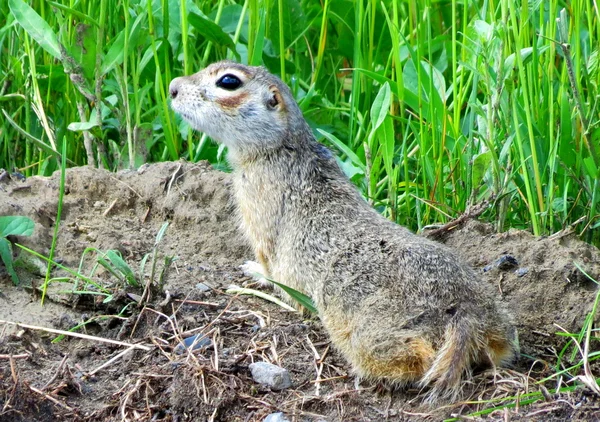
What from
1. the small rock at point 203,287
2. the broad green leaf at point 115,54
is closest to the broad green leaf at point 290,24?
the broad green leaf at point 115,54

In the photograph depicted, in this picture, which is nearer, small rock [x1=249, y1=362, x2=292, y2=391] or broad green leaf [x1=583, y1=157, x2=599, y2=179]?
small rock [x1=249, y1=362, x2=292, y2=391]

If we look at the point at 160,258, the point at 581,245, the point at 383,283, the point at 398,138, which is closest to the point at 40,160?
the point at 160,258

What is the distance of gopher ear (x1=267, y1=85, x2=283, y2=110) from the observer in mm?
4568

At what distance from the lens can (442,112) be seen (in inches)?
192

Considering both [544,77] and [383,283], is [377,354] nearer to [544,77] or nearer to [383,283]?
[383,283]

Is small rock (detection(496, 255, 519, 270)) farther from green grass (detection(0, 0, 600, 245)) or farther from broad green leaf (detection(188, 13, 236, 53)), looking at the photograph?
broad green leaf (detection(188, 13, 236, 53))

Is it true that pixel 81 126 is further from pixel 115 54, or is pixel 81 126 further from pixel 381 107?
pixel 381 107

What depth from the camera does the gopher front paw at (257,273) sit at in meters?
4.49

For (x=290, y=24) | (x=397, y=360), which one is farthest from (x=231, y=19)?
(x=397, y=360)

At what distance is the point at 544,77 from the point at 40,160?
9.85 ft

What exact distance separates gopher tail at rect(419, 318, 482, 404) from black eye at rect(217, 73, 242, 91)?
172 cm

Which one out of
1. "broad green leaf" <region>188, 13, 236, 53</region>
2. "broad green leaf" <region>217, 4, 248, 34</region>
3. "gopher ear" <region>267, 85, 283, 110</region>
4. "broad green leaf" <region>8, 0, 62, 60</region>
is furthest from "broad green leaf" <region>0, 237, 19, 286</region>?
"broad green leaf" <region>217, 4, 248, 34</region>

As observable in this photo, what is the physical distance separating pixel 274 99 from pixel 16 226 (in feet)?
4.47

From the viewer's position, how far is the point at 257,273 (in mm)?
4465
